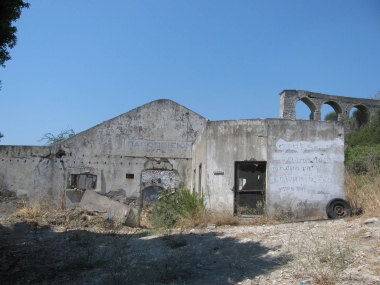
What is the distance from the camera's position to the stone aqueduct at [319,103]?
3100cm

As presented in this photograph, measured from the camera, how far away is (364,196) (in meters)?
10.1

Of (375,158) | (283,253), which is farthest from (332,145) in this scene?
(375,158)

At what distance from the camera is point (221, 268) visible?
6.45m

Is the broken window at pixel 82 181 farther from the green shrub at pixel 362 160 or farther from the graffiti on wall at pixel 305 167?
the green shrub at pixel 362 160

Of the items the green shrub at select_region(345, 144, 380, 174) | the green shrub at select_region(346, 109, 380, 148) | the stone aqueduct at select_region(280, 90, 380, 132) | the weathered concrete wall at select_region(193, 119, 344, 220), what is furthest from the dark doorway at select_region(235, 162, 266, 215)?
the stone aqueduct at select_region(280, 90, 380, 132)

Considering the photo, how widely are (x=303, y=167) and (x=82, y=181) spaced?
9019 mm

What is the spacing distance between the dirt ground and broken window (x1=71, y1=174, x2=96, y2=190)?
196 inches

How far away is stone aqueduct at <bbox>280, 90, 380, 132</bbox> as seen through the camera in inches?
1220

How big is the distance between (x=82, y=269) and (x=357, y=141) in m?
24.4

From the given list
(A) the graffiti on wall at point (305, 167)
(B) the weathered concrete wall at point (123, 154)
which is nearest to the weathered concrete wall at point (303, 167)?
(A) the graffiti on wall at point (305, 167)

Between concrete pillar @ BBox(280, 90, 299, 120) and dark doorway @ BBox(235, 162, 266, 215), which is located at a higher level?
concrete pillar @ BBox(280, 90, 299, 120)

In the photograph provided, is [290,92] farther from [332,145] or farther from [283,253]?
[283,253]

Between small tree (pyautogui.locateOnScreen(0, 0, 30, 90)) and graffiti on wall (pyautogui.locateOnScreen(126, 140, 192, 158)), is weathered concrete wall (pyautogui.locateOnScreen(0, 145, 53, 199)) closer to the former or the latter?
graffiti on wall (pyautogui.locateOnScreen(126, 140, 192, 158))

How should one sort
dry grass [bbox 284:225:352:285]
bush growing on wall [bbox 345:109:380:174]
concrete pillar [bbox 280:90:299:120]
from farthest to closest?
concrete pillar [bbox 280:90:299:120], bush growing on wall [bbox 345:109:380:174], dry grass [bbox 284:225:352:285]
